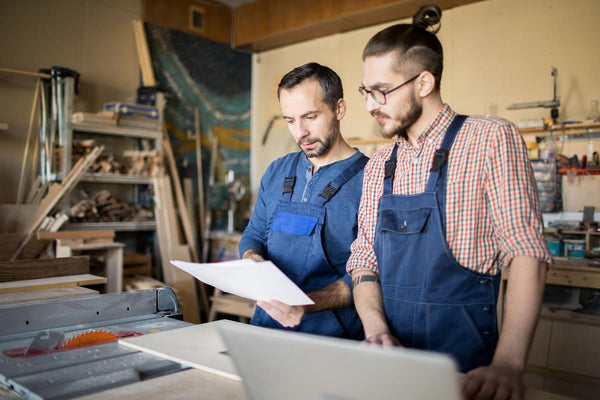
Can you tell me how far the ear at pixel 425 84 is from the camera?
1393 mm

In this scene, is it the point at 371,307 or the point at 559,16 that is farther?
the point at 559,16

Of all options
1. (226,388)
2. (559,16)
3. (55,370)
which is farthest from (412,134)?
(559,16)

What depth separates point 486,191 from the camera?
1.26m

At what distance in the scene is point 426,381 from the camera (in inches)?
25.6

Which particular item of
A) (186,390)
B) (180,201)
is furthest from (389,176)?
(180,201)

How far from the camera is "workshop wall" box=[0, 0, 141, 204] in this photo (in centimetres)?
438

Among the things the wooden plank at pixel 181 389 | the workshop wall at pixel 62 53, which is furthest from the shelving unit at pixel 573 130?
the workshop wall at pixel 62 53

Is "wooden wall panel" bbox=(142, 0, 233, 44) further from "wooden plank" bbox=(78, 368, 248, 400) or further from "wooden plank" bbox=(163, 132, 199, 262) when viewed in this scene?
"wooden plank" bbox=(78, 368, 248, 400)

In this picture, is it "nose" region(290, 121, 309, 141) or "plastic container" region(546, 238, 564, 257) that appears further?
"plastic container" region(546, 238, 564, 257)

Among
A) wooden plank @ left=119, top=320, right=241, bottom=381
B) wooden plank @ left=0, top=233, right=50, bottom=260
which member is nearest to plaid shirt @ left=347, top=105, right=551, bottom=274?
wooden plank @ left=119, top=320, right=241, bottom=381

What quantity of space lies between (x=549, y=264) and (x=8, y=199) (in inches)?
177

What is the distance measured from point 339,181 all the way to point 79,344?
0.96 m

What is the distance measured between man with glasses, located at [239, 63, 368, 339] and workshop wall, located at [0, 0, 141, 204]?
135 inches

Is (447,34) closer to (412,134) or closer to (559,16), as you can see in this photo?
(559,16)
